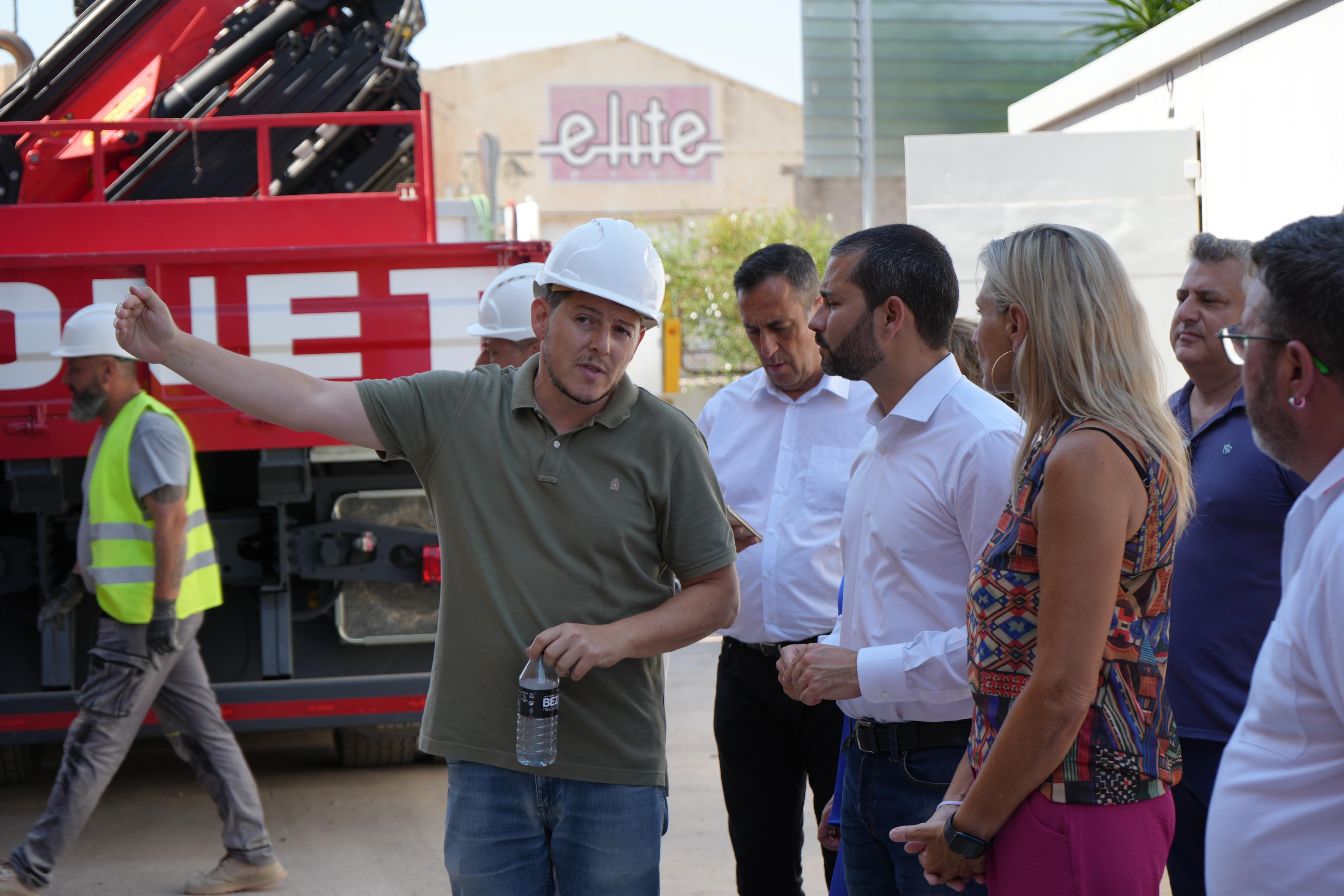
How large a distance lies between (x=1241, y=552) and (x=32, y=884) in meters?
3.85

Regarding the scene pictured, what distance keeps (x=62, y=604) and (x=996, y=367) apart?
378 cm

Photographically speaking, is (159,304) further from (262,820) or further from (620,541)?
(262,820)

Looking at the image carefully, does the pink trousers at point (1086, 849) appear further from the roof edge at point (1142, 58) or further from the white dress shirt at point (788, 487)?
the roof edge at point (1142, 58)

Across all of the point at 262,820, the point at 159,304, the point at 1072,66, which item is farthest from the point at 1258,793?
the point at 1072,66

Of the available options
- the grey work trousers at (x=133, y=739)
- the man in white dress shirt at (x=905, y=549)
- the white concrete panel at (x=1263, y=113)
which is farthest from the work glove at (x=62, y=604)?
the white concrete panel at (x=1263, y=113)

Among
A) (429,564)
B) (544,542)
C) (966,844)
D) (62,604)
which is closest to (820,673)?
(966,844)

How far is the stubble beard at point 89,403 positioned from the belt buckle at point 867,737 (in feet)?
10.4

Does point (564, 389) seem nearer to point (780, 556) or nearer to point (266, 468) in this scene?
point (780, 556)

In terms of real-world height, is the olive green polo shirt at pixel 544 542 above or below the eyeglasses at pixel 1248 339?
below

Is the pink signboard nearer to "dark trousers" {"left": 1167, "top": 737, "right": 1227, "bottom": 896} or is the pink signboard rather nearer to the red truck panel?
the red truck panel

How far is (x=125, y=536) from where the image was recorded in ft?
13.9

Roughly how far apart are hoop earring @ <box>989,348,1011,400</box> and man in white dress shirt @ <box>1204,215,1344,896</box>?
58 centimetres

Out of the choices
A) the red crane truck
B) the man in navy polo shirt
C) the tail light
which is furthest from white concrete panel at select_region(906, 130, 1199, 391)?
the man in navy polo shirt

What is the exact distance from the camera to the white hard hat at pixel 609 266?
2.23 meters
